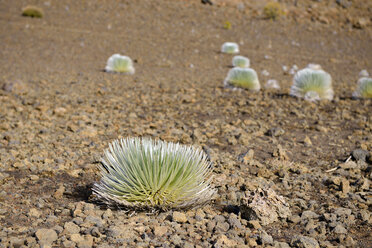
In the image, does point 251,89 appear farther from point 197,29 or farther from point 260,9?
point 260,9

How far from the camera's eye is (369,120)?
203 inches

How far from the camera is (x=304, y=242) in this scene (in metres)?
2.11

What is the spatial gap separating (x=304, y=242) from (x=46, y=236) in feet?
4.29

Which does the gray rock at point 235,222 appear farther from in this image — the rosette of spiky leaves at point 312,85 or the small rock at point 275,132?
the rosette of spiky leaves at point 312,85

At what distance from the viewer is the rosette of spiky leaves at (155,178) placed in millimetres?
2389

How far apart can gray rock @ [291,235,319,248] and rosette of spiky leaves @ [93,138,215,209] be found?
0.57 meters

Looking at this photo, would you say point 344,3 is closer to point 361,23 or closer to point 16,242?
point 361,23

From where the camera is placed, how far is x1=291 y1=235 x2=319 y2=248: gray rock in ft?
6.88

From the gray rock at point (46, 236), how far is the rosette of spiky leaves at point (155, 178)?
0.38 meters

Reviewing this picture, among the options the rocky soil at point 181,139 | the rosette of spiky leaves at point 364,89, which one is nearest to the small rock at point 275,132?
the rocky soil at point 181,139

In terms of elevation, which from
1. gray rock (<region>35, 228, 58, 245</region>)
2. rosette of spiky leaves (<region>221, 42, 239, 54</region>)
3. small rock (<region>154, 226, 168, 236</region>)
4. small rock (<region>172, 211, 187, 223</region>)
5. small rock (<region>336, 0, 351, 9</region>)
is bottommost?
gray rock (<region>35, 228, 58, 245</region>)

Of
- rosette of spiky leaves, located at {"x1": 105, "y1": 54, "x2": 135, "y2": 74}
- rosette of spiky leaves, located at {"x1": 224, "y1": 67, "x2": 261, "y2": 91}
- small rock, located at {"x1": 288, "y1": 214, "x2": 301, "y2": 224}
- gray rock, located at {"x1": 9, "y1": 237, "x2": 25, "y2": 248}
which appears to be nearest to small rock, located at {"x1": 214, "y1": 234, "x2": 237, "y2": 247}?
small rock, located at {"x1": 288, "y1": 214, "x2": 301, "y2": 224}

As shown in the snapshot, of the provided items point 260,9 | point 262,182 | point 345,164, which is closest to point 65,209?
point 262,182

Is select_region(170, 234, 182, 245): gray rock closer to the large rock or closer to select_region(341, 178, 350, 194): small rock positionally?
the large rock
